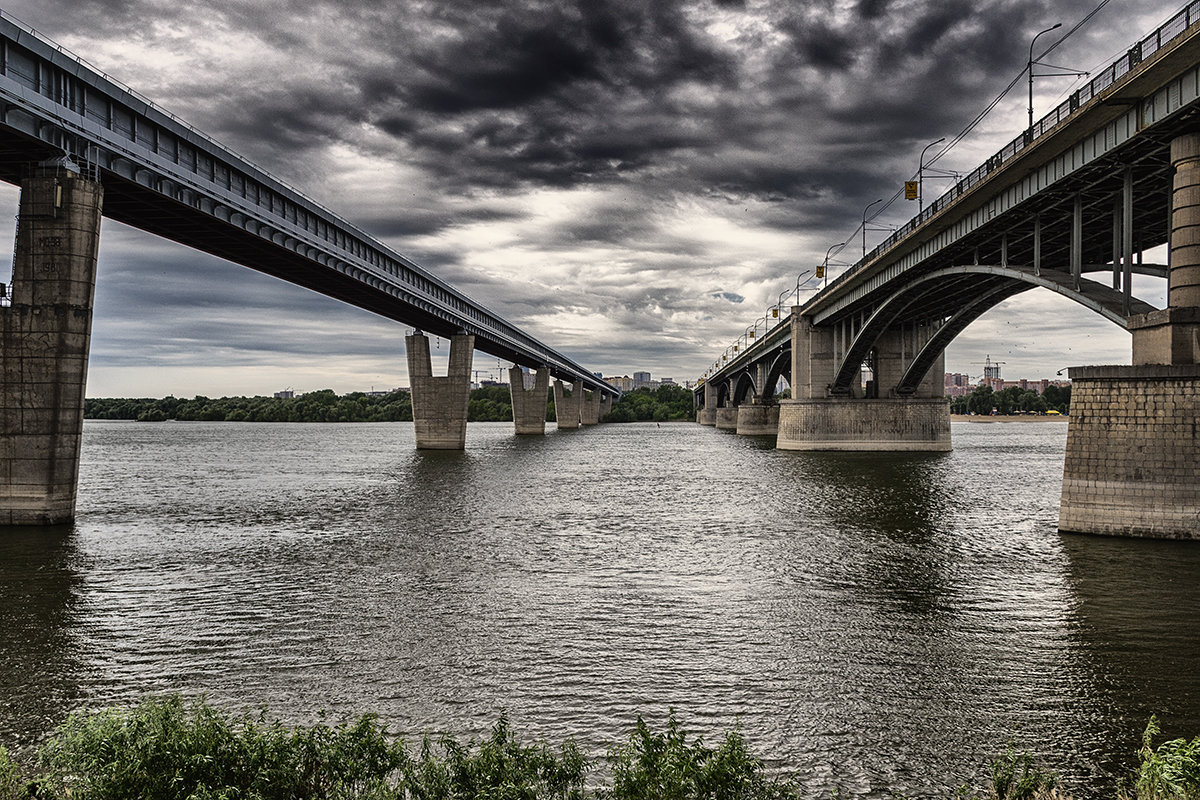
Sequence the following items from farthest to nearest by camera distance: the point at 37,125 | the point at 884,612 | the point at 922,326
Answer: the point at 922,326, the point at 37,125, the point at 884,612

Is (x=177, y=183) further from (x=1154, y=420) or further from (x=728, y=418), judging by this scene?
(x=728, y=418)

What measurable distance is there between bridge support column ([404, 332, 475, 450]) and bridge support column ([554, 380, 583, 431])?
260 ft

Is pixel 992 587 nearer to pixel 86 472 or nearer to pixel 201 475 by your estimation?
pixel 201 475

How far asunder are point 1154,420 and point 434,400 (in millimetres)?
59894

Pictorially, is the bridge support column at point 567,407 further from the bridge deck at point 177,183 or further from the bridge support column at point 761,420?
the bridge deck at point 177,183

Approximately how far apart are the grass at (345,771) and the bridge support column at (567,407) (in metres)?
145

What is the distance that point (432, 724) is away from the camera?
403 inches

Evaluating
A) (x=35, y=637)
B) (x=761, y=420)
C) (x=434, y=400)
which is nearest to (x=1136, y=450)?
(x=35, y=637)

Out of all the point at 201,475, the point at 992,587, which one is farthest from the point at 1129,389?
the point at 201,475

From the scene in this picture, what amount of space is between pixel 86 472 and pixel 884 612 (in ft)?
179

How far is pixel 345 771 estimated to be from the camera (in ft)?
23.3

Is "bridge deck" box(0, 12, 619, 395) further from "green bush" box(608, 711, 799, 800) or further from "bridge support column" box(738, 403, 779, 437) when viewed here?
"bridge support column" box(738, 403, 779, 437)

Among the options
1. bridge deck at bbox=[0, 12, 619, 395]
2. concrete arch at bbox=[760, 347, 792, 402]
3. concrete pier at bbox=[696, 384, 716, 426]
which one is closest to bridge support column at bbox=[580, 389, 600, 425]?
concrete pier at bbox=[696, 384, 716, 426]

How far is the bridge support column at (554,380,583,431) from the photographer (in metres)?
156
